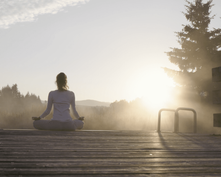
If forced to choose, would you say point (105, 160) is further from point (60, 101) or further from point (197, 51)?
point (197, 51)

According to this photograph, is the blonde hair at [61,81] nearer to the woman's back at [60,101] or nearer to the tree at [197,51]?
the woman's back at [60,101]

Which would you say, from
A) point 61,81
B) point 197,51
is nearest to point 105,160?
point 61,81

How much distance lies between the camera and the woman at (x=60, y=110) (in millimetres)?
5797

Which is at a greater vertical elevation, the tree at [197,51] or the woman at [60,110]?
the tree at [197,51]

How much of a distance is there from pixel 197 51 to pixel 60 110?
19.0m

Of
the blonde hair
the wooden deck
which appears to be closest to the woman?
the blonde hair

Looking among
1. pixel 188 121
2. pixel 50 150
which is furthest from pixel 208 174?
pixel 188 121

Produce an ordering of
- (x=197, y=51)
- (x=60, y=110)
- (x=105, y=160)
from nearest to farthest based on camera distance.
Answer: (x=105, y=160)
(x=60, y=110)
(x=197, y=51)

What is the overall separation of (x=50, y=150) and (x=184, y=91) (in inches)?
805

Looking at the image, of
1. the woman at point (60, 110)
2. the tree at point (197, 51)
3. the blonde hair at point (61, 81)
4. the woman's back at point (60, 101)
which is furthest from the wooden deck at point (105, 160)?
the tree at point (197, 51)

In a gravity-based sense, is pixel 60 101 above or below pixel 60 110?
above

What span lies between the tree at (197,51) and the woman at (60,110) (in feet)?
55.9

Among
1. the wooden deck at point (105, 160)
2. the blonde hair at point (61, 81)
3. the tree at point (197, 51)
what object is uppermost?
the tree at point (197, 51)

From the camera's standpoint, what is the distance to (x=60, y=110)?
5.91m
